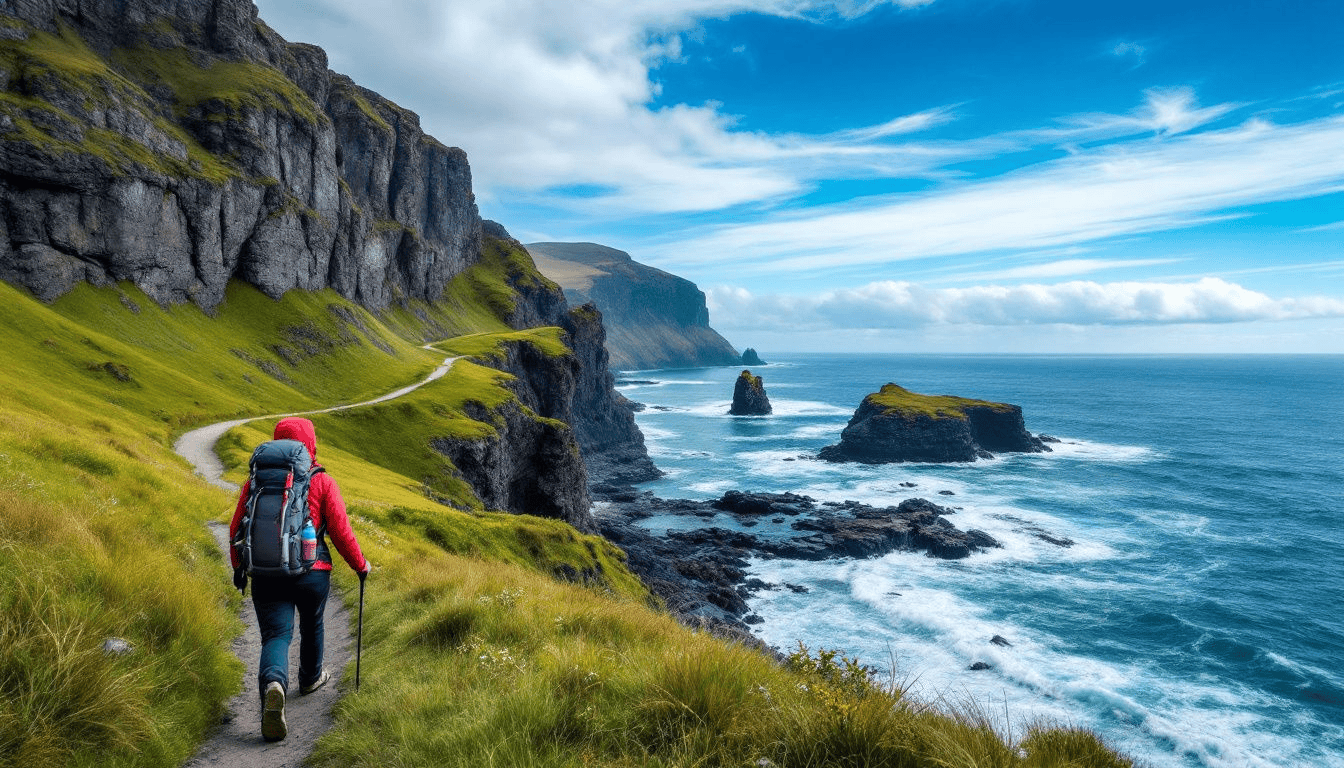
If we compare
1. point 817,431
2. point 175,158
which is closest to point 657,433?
point 817,431

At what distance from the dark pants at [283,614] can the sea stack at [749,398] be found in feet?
552

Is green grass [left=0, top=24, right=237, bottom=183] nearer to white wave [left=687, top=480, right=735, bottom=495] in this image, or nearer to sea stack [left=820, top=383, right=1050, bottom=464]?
white wave [left=687, top=480, right=735, bottom=495]

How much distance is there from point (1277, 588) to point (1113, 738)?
1400 inches

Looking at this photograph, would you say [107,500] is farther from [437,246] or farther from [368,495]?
[437,246]

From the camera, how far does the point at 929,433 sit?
374 ft

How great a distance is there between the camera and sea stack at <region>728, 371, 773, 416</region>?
574 ft

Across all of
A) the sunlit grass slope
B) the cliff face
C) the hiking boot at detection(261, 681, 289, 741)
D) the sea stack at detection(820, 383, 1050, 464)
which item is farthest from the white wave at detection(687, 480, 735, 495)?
the hiking boot at detection(261, 681, 289, 741)

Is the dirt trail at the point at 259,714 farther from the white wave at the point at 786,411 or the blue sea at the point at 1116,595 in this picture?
the white wave at the point at 786,411

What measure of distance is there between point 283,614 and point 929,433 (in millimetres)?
117949

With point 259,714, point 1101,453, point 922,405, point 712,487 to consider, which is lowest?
point 712,487

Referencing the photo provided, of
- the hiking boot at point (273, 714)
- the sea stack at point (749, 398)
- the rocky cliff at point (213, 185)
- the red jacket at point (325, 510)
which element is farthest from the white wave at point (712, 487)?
the hiking boot at point (273, 714)

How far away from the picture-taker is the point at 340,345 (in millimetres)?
81125

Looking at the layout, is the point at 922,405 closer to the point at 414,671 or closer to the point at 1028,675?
the point at 1028,675

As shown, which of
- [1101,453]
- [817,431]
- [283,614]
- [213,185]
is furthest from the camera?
[817,431]
